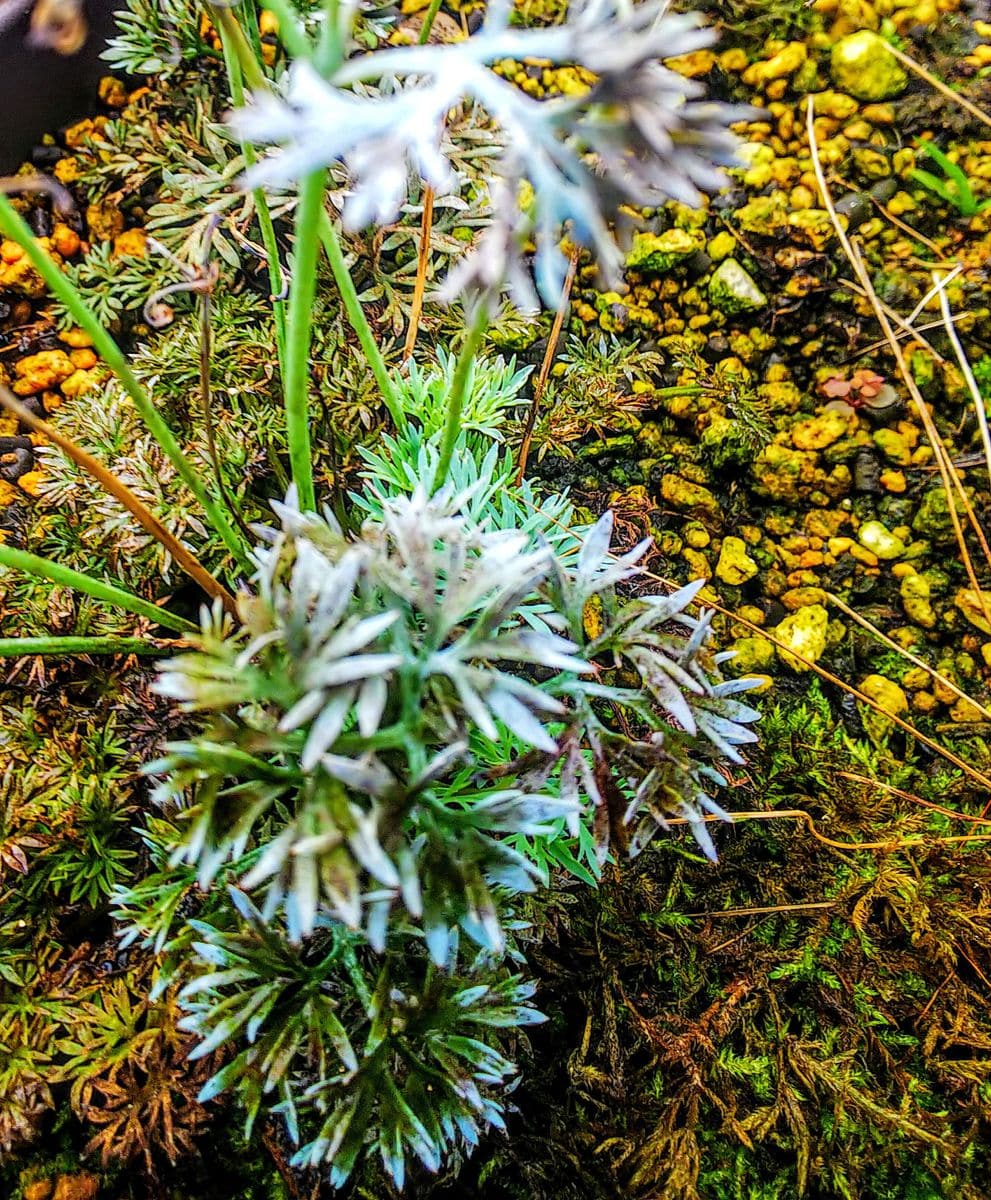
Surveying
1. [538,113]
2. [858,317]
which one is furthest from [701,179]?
[858,317]

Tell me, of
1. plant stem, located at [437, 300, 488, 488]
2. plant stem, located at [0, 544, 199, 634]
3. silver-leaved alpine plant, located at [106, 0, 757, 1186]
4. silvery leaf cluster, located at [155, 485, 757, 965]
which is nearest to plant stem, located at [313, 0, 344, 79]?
silver-leaved alpine plant, located at [106, 0, 757, 1186]

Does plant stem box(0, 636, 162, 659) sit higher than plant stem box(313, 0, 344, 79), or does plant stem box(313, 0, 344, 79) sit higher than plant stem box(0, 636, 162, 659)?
plant stem box(313, 0, 344, 79)

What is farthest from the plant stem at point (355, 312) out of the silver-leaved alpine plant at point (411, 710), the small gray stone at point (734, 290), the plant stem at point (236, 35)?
the small gray stone at point (734, 290)

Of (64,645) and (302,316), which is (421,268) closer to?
(302,316)

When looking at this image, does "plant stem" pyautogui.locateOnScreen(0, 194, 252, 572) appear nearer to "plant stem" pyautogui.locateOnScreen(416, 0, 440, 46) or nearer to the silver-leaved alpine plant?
the silver-leaved alpine plant

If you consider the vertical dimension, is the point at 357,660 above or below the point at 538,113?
below

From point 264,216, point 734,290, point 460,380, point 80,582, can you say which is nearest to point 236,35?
point 264,216

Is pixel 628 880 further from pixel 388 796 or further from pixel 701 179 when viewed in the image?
pixel 701 179
